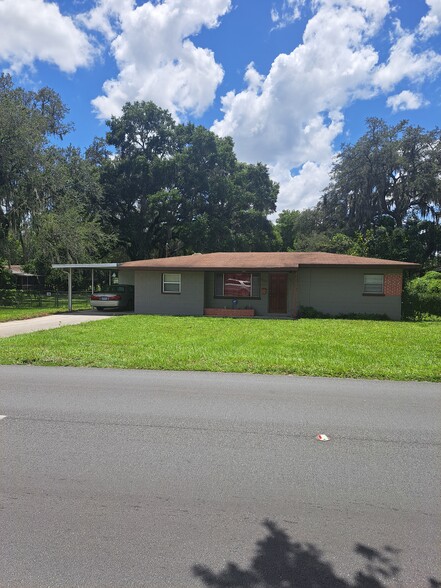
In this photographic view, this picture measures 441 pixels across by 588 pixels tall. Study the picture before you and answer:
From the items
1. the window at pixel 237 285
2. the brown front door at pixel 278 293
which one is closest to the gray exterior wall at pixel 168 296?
the window at pixel 237 285

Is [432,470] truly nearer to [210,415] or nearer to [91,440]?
[210,415]

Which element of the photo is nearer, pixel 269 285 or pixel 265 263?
pixel 265 263

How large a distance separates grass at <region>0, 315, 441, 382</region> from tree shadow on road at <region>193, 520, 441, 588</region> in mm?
5198

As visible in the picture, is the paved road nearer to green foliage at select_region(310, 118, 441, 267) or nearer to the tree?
green foliage at select_region(310, 118, 441, 267)

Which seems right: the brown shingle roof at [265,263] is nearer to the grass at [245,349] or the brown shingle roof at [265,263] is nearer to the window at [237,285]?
the window at [237,285]

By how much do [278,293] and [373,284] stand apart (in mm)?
4324

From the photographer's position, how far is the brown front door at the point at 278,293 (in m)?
19.9

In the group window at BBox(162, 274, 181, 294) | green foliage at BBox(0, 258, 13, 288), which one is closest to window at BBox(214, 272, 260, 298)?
window at BBox(162, 274, 181, 294)

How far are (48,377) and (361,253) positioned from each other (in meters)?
29.7

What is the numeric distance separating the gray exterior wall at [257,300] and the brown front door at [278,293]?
6.1 inches

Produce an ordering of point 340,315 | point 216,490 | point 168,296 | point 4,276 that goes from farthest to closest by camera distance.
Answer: point 4,276
point 168,296
point 340,315
point 216,490

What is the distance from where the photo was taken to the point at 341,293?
19125 mm

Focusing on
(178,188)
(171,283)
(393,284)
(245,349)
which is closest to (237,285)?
(171,283)

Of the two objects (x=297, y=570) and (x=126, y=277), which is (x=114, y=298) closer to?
(x=126, y=277)
